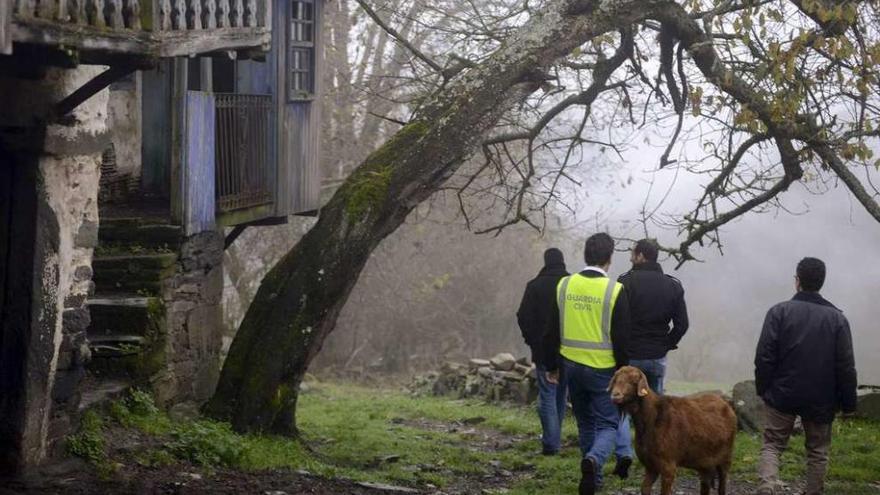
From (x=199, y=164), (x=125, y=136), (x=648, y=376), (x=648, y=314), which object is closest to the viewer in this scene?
(x=648, y=314)

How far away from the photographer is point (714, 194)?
13.2 meters

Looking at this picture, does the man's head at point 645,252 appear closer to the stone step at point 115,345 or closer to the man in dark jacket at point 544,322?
the man in dark jacket at point 544,322

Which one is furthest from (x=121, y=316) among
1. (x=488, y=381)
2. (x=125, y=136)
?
(x=488, y=381)

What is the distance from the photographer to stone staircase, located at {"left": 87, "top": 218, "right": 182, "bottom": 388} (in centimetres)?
1101

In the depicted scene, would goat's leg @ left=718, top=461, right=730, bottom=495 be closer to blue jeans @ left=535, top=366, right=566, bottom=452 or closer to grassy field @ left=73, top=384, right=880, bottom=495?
grassy field @ left=73, top=384, right=880, bottom=495

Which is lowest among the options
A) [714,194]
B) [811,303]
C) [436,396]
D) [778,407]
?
[436,396]

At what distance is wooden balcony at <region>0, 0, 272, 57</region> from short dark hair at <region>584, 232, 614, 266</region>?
284cm

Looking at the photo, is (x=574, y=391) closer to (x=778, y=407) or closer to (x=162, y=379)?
(x=778, y=407)

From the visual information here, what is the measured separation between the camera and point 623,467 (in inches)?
412

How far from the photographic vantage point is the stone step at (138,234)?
39.4 ft

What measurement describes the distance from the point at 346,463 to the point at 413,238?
1944cm

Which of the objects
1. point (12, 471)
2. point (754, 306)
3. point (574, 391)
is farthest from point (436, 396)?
point (754, 306)

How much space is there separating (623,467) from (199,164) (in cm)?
519

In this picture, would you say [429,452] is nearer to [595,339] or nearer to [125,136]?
[595,339]
